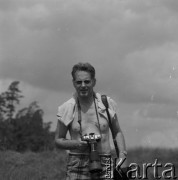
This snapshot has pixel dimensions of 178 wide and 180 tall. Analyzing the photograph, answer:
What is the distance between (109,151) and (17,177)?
5.07 m

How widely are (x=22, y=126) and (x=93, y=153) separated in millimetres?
64432

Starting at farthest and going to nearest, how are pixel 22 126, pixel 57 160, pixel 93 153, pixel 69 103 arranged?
pixel 22 126 < pixel 57 160 < pixel 69 103 < pixel 93 153

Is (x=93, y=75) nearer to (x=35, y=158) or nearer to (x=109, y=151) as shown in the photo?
(x=109, y=151)

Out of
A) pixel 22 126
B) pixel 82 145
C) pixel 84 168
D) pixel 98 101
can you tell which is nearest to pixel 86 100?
pixel 98 101

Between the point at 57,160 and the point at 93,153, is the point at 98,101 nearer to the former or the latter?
the point at 93,153

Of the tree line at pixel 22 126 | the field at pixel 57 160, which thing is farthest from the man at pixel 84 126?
the tree line at pixel 22 126

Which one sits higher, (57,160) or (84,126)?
(57,160)

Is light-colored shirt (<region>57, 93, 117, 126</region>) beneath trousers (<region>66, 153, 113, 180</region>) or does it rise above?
above

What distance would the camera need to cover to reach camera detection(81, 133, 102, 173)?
3.87m

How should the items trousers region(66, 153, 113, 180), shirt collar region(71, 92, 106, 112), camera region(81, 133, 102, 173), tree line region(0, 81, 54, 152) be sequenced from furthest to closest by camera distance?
tree line region(0, 81, 54, 152) → shirt collar region(71, 92, 106, 112) → trousers region(66, 153, 113, 180) → camera region(81, 133, 102, 173)

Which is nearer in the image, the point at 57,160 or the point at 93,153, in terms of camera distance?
the point at 93,153

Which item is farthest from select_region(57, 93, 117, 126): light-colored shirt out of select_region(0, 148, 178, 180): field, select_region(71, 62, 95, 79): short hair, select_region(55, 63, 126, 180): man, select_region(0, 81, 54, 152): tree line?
select_region(0, 81, 54, 152): tree line

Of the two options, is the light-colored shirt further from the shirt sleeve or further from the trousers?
the trousers

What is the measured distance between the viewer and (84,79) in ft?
13.3
